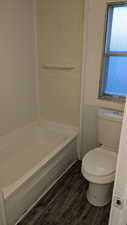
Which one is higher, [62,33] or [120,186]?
[62,33]

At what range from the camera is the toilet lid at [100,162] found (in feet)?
5.43

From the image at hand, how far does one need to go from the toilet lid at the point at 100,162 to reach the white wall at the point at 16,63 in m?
1.14

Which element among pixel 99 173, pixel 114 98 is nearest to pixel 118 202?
pixel 99 173

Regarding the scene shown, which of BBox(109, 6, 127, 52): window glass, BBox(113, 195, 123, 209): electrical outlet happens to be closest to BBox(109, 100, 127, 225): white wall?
BBox(113, 195, 123, 209): electrical outlet

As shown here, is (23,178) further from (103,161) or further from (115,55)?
(115,55)

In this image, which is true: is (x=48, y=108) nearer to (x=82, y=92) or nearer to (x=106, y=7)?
(x=82, y=92)

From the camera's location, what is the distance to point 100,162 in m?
1.79

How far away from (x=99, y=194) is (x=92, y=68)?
1.43 metres

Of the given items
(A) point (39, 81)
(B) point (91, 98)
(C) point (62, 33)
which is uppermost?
(C) point (62, 33)

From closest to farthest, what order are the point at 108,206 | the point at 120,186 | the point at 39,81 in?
the point at 120,186, the point at 108,206, the point at 39,81

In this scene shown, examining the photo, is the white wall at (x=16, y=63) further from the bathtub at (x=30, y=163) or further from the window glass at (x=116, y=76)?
the window glass at (x=116, y=76)

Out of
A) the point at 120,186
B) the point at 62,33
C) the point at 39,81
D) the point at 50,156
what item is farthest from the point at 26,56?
the point at 120,186

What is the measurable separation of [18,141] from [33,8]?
6.00 ft

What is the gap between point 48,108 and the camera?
8.84ft
